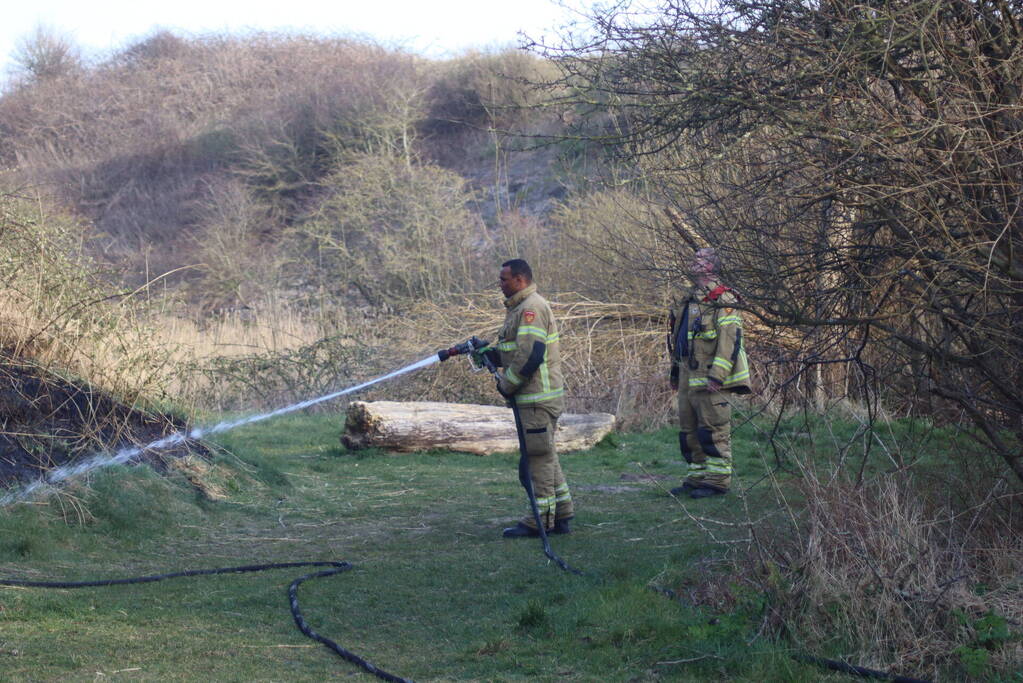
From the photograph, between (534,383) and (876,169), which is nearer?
(876,169)

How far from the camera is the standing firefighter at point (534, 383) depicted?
798 centimetres

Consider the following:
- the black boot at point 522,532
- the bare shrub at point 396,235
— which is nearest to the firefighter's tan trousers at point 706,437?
the black boot at point 522,532

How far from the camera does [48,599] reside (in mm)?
6055

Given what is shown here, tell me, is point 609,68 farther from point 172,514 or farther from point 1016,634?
point 172,514

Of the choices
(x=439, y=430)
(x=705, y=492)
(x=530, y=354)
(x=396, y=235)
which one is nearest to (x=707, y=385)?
(x=705, y=492)

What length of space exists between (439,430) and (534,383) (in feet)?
15.4

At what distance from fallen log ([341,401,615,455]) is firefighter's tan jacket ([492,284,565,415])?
451 centimetres

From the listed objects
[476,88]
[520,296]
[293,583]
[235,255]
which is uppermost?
[476,88]

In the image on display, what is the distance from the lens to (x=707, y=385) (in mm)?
9359

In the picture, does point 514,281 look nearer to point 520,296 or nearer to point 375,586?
point 520,296

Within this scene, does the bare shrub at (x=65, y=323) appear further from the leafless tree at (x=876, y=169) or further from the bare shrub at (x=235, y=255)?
the bare shrub at (x=235, y=255)

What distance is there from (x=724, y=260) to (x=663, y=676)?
242 centimetres

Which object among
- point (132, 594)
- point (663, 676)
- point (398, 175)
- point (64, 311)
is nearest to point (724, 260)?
point (663, 676)

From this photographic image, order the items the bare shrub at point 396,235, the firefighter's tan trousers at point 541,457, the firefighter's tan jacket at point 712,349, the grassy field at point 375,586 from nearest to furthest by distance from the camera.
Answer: the grassy field at point 375,586 → the firefighter's tan trousers at point 541,457 → the firefighter's tan jacket at point 712,349 → the bare shrub at point 396,235
